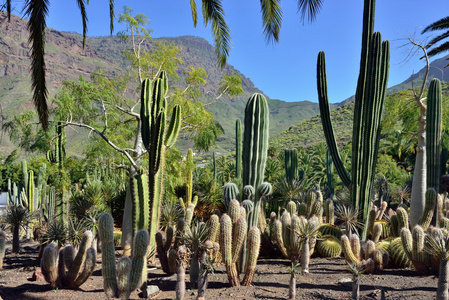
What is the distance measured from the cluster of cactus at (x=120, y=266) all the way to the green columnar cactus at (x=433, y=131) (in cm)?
727

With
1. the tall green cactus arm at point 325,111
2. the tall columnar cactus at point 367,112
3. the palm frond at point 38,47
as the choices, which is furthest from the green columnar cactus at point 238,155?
the palm frond at point 38,47

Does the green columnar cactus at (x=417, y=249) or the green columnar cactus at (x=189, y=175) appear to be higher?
the green columnar cactus at (x=189, y=175)

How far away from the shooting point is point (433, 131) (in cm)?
852

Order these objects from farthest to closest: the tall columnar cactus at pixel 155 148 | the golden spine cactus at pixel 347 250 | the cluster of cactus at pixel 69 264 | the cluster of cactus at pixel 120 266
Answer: the tall columnar cactus at pixel 155 148
the golden spine cactus at pixel 347 250
the cluster of cactus at pixel 69 264
the cluster of cactus at pixel 120 266

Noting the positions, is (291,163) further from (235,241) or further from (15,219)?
(15,219)

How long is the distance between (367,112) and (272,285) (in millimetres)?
4483

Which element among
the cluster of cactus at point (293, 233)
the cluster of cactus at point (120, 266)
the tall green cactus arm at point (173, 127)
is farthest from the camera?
the tall green cactus arm at point (173, 127)

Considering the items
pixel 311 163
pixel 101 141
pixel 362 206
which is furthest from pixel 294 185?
pixel 311 163

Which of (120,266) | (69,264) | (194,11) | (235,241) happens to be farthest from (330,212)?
(69,264)

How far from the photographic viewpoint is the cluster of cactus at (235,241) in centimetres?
→ 516

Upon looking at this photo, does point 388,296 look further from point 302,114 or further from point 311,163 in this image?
point 302,114

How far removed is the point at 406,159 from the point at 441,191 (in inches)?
493

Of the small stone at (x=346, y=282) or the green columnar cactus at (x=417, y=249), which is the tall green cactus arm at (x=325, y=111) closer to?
Result: the green columnar cactus at (x=417, y=249)

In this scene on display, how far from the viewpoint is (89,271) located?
5.28 meters
